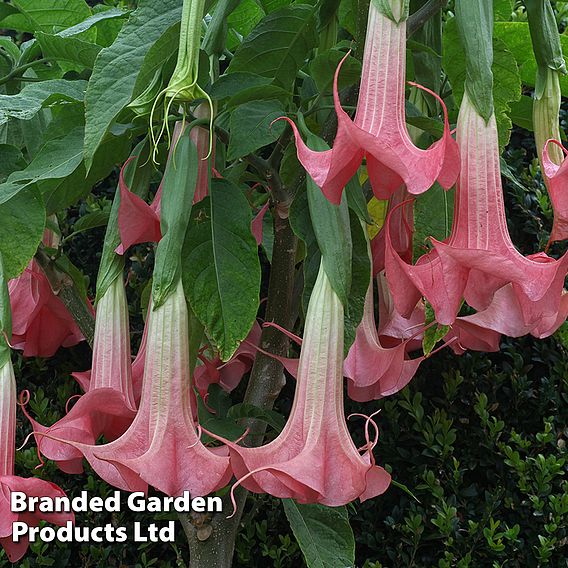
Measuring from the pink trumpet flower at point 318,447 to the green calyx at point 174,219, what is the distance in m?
0.11

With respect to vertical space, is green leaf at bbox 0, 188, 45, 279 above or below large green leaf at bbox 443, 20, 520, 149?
below

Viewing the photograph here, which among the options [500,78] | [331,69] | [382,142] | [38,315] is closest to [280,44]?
[331,69]

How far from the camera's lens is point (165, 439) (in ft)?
1.94

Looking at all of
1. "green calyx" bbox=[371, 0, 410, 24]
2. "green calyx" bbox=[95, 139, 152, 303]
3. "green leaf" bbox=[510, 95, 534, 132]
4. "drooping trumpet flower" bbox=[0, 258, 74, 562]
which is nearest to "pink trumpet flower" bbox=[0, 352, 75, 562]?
"drooping trumpet flower" bbox=[0, 258, 74, 562]

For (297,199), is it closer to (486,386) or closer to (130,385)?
(130,385)

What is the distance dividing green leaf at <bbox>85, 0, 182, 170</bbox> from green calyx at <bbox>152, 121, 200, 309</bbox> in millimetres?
62

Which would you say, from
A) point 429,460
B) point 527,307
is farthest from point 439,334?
point 429,460

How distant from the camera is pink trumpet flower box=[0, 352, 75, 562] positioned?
0.67 metres

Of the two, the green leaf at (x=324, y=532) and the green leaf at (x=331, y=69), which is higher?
the green leaf at (x=331, y=69)

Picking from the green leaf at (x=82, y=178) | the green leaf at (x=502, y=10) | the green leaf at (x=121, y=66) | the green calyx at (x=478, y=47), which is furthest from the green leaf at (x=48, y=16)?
the green calyx at (x=478, y=47)

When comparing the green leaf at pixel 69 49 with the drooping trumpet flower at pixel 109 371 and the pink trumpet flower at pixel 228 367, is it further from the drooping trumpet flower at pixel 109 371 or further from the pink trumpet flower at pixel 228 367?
the pink trumpet flower at pixel 228 367

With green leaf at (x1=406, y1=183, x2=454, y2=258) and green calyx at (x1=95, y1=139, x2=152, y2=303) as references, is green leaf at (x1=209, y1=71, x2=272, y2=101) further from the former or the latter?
green leaf at (x1=406, y1=183, x2=454, y2=258)

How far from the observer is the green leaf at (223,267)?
68 centimetres

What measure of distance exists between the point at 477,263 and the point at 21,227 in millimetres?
407
